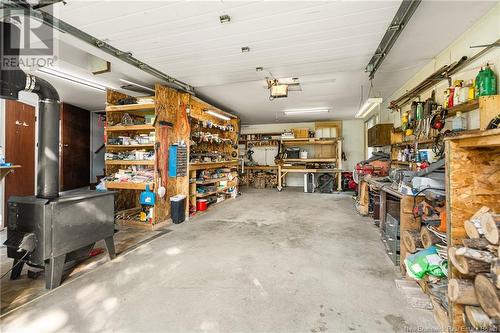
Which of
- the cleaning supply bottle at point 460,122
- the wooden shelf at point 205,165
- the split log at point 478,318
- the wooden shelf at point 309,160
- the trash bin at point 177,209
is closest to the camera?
the split log at point 478,318

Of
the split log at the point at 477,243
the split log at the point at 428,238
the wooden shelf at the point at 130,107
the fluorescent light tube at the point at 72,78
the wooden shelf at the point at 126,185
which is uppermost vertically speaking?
the fluorescent light tube at the point at 72,78

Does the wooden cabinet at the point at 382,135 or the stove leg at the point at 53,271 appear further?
the wooden cabinet at the point at 382,135

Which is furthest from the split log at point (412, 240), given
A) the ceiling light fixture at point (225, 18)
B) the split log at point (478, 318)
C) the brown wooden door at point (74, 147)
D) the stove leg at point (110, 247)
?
the brown wooden door at point (74, 147)

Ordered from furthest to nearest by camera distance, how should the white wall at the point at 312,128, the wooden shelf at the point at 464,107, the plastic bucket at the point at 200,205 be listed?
the white wall at the point at 312,128 < the plastic bucket at the point at 200,205 < the wooden shelf at the point at 464,107

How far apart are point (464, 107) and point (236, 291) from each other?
123 inches

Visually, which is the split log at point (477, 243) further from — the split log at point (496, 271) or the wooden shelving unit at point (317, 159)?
the wooden shelving unit at point (317, 159)

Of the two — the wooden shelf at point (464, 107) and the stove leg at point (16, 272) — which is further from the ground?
the wooden shelf at point (464, 107)

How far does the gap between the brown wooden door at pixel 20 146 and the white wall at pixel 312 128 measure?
744 centimetres

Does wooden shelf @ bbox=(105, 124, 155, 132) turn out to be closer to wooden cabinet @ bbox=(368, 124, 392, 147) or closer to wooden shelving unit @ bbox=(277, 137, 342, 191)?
wooden cabinet @ bbox=(368, 124, 392, 147)

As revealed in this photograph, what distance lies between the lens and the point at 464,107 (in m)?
2.50

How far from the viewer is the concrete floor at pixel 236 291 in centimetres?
163

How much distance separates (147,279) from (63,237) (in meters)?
0.87

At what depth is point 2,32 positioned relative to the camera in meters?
1.96

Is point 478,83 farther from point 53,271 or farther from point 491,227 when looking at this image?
point 53,271
